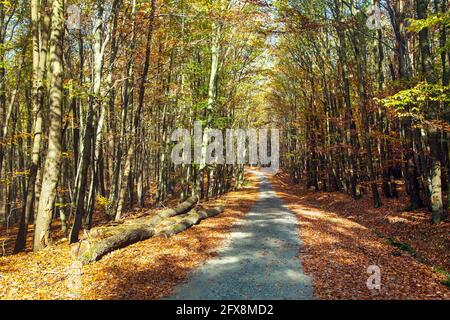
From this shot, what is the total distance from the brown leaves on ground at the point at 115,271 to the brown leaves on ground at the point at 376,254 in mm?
3476

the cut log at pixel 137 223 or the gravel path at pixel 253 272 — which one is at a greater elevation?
the cut log at pixel 137 223

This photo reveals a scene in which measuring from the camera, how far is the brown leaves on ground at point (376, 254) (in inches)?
274

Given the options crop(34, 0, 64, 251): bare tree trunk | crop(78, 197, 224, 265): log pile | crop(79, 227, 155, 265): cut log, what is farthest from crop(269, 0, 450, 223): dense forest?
crop(34, 0, 64, 251): bare tree trunk

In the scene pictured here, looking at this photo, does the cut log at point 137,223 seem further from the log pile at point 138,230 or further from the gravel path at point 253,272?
the gravel path at point 253,272

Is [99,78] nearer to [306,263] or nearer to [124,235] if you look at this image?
[124,235]

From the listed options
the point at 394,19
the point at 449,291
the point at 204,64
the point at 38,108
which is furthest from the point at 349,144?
the point at 38,108

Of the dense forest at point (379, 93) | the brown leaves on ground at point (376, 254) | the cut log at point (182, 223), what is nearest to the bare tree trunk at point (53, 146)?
the cut log at point (182, 223)

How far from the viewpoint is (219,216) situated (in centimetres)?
1681

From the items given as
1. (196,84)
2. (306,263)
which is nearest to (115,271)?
(306,263)

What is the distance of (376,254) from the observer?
31.3ft

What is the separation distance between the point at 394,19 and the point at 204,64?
1477 cm

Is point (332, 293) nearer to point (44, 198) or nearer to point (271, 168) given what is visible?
point (44, 198)

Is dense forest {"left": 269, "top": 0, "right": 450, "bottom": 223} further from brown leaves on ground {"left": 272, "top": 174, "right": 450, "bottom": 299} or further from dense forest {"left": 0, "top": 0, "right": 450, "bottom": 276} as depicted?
brown leaves on ground {"left": 272, "top": 174, "right": 450, "bottom": 299}

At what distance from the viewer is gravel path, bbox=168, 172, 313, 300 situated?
6.82 meters
